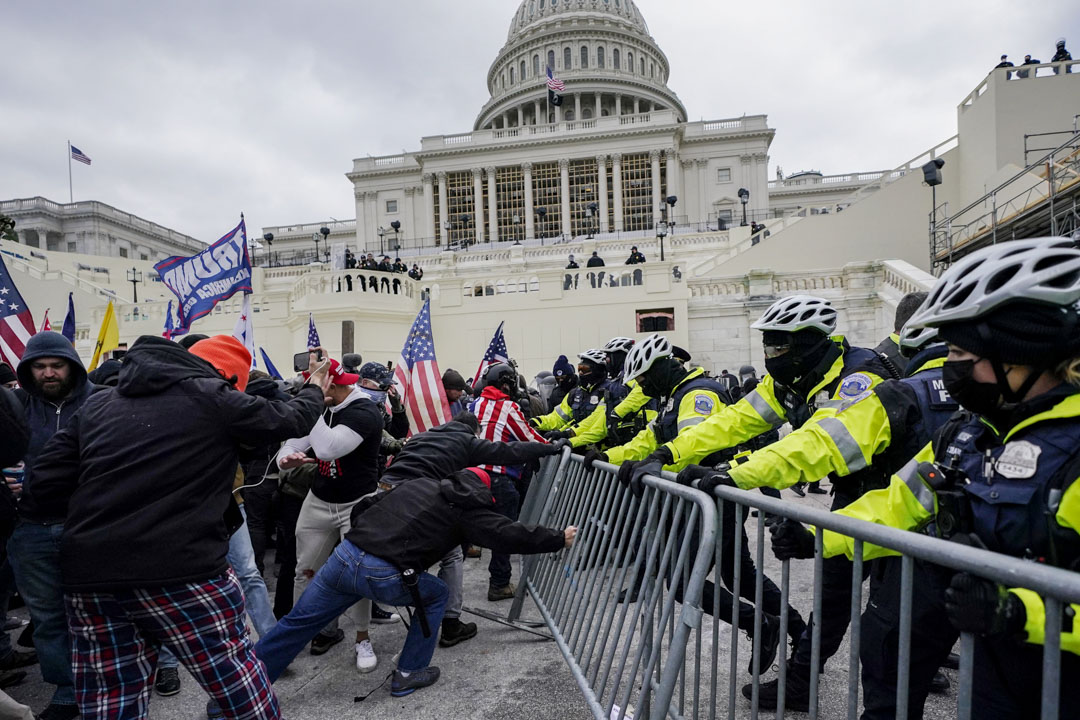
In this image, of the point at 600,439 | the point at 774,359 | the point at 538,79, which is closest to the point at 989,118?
the point at 600,439

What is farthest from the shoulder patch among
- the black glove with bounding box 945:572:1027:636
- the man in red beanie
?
the man in red beanie

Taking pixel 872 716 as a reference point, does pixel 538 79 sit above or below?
above

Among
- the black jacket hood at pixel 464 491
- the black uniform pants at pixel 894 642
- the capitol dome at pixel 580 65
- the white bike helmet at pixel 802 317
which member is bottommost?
the black uniform pants at pixel 894 642

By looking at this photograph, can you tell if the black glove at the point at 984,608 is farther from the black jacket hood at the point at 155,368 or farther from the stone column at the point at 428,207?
the stone column at the point at 428,207

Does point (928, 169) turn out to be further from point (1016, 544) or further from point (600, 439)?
point (1016, 544)

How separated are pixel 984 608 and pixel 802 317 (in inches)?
74.0

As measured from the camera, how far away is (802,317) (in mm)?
3086

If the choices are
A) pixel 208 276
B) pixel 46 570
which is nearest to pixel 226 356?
pixel 46 570

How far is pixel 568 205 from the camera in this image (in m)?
54.5

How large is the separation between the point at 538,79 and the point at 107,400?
7428 centimetres

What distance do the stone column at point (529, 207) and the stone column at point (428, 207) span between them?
8695mm

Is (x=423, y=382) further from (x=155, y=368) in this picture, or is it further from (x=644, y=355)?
(x=155, y=368)

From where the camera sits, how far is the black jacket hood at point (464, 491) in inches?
134

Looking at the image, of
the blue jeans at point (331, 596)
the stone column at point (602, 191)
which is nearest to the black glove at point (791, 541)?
the blue jeans at point (331, 596)
